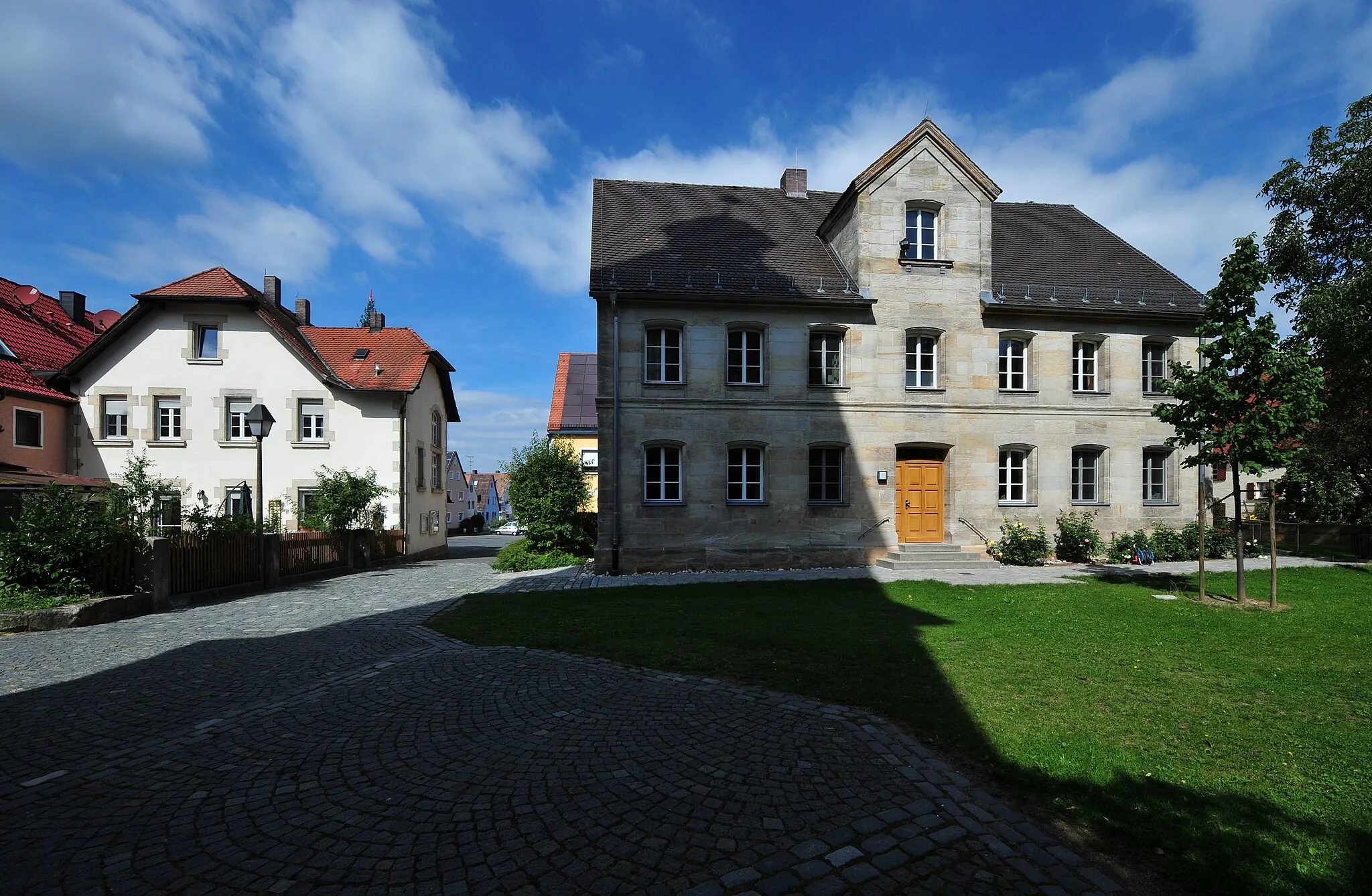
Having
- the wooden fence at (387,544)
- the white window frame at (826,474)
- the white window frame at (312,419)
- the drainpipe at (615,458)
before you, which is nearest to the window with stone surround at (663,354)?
the drainpipe at (615,458)

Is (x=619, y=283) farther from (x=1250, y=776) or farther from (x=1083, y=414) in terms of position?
(x=1250, y=776)

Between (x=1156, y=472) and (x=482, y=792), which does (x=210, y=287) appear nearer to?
(x=482, y=792)

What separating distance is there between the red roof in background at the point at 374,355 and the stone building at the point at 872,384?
10.6m

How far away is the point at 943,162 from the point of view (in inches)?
738

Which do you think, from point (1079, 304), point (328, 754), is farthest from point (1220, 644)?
point (1079, 304)

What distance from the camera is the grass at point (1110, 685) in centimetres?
361

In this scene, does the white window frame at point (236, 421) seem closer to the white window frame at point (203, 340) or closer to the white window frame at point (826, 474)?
the white window frame at point (203, 340)

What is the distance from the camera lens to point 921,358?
1881 cm

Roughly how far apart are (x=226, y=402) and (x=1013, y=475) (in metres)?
27.0

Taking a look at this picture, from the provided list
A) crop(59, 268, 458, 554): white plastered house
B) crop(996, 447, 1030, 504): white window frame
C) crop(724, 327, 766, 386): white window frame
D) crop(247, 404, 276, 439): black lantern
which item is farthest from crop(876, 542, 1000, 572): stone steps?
crop(59, 268, 458, 554): white plastered house

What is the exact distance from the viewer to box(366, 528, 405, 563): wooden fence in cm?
2245

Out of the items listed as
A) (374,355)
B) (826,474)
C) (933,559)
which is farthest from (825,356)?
(374,355)

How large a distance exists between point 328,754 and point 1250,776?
6357mm

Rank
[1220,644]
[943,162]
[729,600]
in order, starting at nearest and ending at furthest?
[1220,644]
[729,600]
[943,162]
